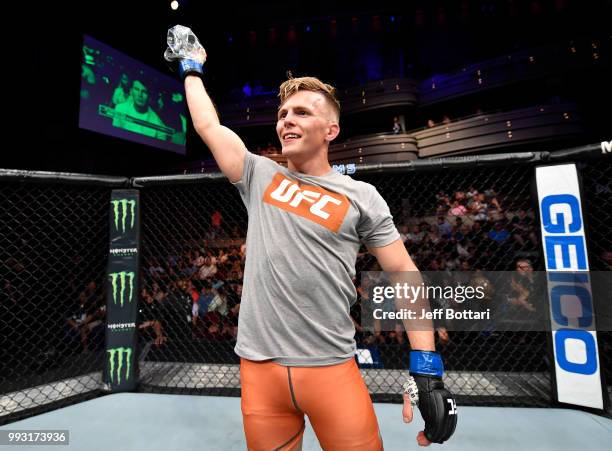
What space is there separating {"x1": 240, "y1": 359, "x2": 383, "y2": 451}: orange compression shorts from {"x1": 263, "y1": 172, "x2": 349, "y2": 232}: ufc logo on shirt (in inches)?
16.6

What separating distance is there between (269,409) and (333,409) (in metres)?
0.18

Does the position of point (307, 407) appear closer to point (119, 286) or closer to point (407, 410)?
point (407, 410)

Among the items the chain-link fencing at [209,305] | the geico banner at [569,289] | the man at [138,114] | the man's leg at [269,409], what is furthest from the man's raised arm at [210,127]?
the man at [138,114]

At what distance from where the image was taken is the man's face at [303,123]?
1028 mm

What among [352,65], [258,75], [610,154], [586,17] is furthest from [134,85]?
[586,17]

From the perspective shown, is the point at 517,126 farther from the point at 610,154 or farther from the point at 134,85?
the point at 134,85

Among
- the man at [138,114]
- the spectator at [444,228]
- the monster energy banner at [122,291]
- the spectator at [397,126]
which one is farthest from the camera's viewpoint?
the spectator at [397,126]

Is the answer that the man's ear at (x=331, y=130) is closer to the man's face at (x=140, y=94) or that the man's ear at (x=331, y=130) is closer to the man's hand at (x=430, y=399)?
the man's hand at (x=430, y=399)

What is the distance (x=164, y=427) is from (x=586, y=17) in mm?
14547

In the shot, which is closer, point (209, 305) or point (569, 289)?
point (569, 289)

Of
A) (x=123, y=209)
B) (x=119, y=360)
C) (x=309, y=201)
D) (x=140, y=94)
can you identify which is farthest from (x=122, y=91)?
(x=309, y=201)

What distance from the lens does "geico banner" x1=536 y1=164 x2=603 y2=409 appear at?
1.81 m

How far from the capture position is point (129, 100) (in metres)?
9.38

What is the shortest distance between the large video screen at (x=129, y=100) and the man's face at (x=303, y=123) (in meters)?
9.31
